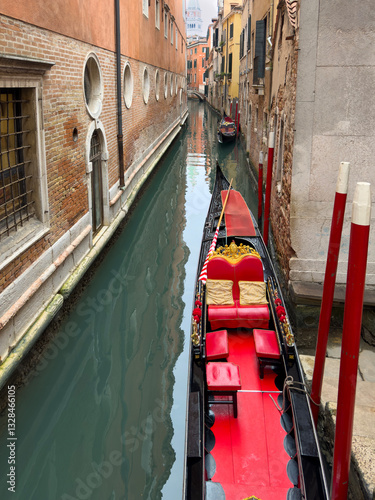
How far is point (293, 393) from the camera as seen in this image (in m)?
3.47

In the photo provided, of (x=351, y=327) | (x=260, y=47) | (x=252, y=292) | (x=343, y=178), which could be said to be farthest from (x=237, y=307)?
(x=260, y=47)

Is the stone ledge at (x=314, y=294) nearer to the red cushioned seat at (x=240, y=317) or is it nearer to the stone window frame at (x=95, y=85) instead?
the red cushioned seat at (x=240, y=317)

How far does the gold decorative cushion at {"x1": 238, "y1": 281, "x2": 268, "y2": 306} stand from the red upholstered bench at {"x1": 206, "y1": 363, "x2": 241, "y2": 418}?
1150 mm

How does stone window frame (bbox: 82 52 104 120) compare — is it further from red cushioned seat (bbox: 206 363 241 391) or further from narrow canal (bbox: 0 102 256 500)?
red cushioned seat (bbox: 206 363 241 391)

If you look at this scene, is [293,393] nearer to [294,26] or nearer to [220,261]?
[220,261]

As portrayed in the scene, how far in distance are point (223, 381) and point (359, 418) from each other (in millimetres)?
1060

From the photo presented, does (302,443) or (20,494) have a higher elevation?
(302,443)

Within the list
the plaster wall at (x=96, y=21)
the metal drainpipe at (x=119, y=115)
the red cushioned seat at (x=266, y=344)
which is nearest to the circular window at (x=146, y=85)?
the plaster wall at (x=96, y=21)

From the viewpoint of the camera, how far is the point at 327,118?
491cm

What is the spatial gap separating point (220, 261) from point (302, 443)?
2205 millimetres

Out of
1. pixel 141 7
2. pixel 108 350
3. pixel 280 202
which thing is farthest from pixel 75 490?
pixel 141 7

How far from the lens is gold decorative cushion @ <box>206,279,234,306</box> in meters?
4.78

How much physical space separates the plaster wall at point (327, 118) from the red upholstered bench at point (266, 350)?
4.25ft

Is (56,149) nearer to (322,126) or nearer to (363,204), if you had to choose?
(322,126)
